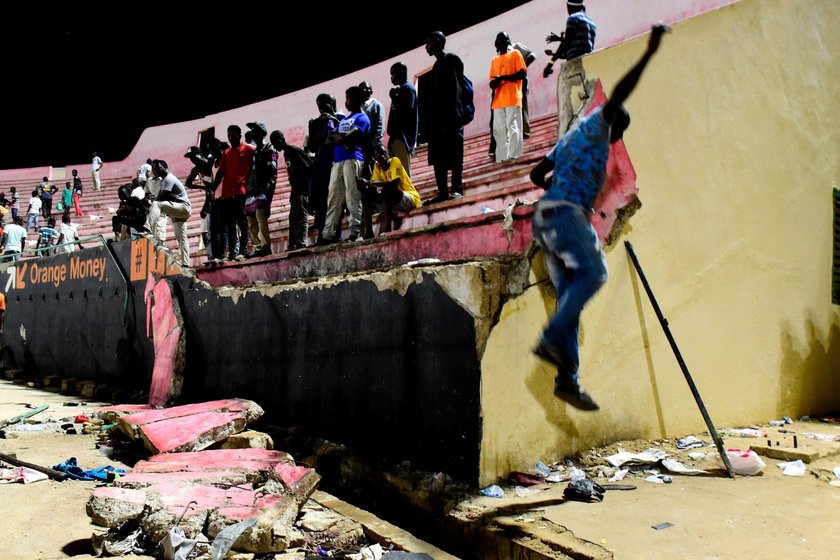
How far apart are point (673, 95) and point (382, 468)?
3279 millimetres

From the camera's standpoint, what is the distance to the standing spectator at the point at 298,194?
635 cm

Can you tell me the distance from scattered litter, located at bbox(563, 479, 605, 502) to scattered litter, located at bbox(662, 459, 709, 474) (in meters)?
0.68

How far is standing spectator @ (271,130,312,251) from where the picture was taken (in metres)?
6.35

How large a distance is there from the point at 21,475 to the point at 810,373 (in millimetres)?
6326

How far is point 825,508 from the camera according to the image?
121 inches

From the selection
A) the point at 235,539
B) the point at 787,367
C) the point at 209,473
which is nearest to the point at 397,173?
the point at 209,473

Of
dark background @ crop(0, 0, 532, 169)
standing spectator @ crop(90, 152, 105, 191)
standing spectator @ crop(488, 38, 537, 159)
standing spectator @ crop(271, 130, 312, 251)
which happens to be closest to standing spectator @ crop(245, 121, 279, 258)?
standing spectator @ crop(271, 130, 312, 251)

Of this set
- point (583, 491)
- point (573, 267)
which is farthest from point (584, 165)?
point (583, 491)

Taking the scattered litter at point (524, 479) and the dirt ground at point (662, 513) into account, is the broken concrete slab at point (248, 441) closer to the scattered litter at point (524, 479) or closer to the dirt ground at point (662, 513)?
the dirt ground at point (662, 513)

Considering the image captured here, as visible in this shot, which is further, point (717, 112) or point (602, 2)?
point (602, 2)

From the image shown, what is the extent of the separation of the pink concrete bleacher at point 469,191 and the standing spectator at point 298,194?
17.6 inches

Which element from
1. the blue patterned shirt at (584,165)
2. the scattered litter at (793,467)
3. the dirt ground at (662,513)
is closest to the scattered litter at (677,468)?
the dirt ground at (662,513)

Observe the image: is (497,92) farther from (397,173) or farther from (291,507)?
(291,507)

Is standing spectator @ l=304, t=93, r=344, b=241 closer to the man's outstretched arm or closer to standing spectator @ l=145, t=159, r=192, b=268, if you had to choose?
standing spectator @ l=145, t=159, r=192, b=268
